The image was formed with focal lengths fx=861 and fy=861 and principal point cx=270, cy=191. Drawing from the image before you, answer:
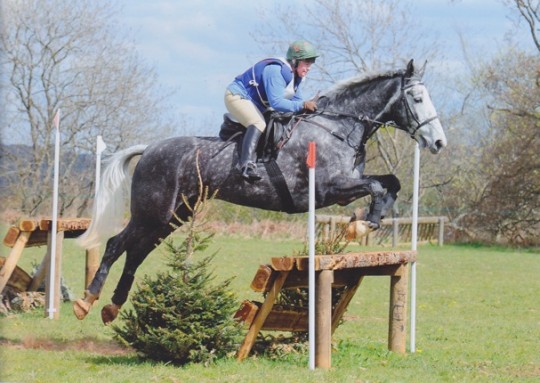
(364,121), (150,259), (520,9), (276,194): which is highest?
(520,9)

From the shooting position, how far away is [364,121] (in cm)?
754

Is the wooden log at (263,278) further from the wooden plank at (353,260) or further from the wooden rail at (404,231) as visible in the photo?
the wooden rail at (404,231)

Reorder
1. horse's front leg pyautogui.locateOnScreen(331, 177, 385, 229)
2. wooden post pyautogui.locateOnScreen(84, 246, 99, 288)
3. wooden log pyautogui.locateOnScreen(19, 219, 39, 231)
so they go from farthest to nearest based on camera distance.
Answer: wooden post pyautogui.locateOnScreen(84, 246, 99, 288)
wooden log pyautogui.locateOnScreen(19, 219, 39, 231)
horse's front leg pyautogui.locateOnScreen(331, 177, 385, 229)

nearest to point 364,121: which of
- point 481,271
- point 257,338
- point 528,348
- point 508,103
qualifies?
point 257,338

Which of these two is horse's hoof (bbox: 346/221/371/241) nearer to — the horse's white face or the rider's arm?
the horse's white face

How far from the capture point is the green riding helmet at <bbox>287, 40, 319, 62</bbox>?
7133mm

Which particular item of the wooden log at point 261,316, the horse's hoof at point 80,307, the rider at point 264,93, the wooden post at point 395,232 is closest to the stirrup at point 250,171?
the rider at point 264,93

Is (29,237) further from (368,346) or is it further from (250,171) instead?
(368,346)

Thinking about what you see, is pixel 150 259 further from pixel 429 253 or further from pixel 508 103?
pixel 508 103

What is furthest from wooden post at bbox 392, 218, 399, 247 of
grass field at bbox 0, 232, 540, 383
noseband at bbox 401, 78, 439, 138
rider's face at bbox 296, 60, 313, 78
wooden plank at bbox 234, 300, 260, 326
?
wooden plank at bbox 234, 300, 260, 326

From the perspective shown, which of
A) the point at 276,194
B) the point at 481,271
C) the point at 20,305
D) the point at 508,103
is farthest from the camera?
the point at 508,103

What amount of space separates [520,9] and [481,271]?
15503 millimetres

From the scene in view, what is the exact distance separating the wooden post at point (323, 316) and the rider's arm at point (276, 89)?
4.77 feet

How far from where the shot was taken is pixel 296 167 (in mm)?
7281
